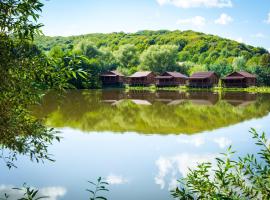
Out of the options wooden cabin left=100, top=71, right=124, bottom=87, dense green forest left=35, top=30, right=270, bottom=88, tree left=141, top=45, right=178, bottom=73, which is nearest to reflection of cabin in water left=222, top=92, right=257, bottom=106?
dense green forest left=35, top=30, right=270, bottom=88

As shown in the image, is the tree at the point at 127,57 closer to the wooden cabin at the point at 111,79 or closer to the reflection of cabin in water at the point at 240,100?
the wooden cabin at the point at 111,79

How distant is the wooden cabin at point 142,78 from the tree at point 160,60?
361 inches

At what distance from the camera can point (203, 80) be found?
274 ft

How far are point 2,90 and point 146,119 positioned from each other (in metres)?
21.2

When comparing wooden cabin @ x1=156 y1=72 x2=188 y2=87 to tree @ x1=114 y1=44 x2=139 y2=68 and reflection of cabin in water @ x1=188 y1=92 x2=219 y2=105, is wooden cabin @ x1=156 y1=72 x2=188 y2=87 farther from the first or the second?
reflection of cabin in water @ x1=188 y1=92 x2=219 y2=105

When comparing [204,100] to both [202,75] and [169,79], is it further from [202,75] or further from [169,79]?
[169,79]

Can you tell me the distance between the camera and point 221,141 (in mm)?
17703

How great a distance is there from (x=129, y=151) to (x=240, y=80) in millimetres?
70003

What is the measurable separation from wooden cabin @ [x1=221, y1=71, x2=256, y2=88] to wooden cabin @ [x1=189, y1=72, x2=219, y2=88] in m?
2.97

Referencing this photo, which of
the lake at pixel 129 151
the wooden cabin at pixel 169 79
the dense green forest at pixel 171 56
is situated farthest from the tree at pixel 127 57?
the lake at pixel 129 151

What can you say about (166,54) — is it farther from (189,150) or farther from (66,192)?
(66,192)

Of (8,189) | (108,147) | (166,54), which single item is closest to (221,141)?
(108,147)

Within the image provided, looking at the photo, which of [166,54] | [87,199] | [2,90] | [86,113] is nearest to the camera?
[2,90]

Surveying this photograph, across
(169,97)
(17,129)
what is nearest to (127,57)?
(169,97)
